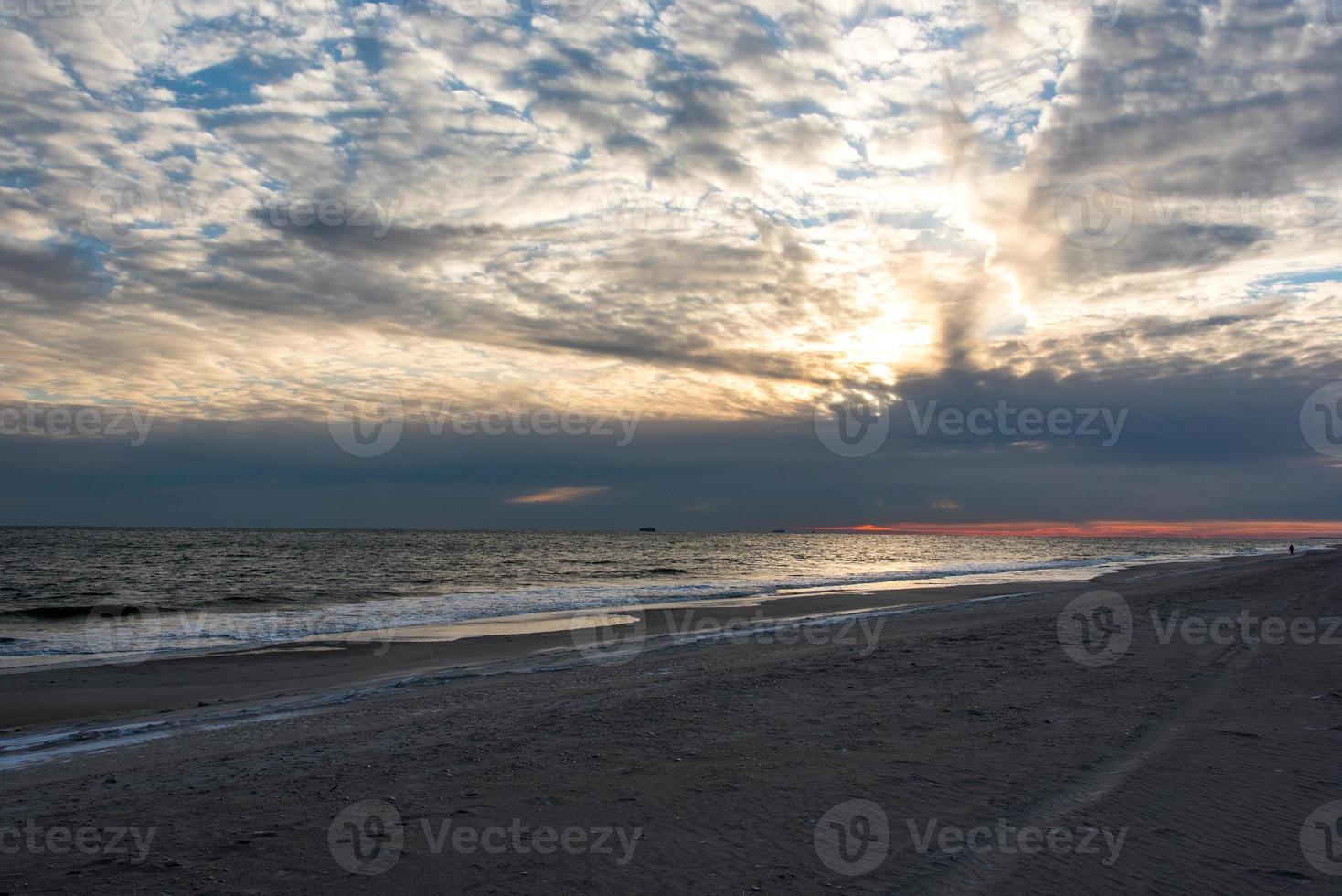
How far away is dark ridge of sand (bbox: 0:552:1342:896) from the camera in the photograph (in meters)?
5.56

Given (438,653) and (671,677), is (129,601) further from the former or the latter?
(671,677)

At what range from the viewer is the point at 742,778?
24.9 feet

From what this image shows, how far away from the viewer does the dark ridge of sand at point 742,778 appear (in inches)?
219

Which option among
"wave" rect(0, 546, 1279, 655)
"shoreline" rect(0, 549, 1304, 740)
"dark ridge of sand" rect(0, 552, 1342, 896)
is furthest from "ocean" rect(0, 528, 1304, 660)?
"dark ridge of sand" rect(0, 552, 1342, 896)

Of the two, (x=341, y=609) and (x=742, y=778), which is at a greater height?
(x=742, y=778)

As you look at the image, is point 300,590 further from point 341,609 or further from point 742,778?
point 742,778

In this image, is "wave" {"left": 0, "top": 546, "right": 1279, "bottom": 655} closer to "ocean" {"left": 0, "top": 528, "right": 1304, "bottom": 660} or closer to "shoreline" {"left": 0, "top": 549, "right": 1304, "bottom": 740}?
"ocean" {"left": 0, "top": 528, "right": 1304, "bottom": 660}

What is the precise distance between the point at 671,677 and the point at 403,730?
4.74 m

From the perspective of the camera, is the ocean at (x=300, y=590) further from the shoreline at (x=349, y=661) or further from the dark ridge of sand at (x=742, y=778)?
the dark ridge of sand at (x=742, y=778)

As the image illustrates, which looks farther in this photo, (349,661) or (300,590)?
(300,590)

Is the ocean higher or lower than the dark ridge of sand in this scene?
lower

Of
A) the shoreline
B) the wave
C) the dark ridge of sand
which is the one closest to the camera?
the dark ridge of sand

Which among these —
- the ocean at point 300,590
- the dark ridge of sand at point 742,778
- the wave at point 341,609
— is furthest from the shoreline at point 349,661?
the ocean at point 300,590

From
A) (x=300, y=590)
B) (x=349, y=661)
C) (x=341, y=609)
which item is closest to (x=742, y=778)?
(x=349, y=661)
